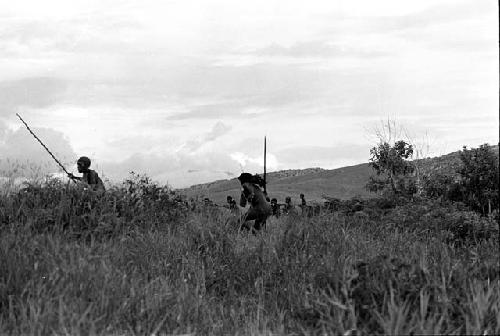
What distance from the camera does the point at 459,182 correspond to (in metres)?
19.0

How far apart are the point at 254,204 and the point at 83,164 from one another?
12.5 ft

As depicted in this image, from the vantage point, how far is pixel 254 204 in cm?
1312

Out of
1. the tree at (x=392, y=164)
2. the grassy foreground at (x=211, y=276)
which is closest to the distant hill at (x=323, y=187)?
the tree at (x=392, y=164)

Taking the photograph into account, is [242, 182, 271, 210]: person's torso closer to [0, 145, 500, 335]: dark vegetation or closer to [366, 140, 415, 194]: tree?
[0, 145, 500, 335]: dark vegetation

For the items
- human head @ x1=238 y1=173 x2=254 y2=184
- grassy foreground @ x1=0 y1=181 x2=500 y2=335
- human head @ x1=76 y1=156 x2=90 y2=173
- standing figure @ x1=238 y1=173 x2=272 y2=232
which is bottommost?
grassy foreground @ x1=0 y1=181 x2=500 y2=335

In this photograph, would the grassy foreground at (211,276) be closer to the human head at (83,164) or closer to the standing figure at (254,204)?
the standing figure at (254,204)

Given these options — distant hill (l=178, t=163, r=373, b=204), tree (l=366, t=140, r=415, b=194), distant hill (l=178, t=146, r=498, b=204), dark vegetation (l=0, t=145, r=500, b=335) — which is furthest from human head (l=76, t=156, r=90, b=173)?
distant hill (l=178, t=163, r=373, b=204)

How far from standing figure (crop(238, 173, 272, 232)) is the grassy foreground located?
1.50 ft

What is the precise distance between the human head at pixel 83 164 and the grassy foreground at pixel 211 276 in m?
1.59

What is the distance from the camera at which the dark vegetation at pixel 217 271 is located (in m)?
6.00

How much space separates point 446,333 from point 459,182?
46.4ft

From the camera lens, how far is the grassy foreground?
5969 mm

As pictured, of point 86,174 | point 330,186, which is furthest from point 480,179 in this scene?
point 330,186

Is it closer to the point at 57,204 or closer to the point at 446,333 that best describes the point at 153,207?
the point at 57,204
